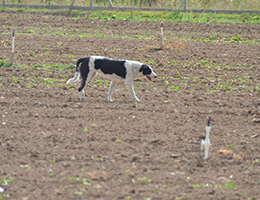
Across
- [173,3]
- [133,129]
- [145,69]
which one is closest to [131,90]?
[145,69]

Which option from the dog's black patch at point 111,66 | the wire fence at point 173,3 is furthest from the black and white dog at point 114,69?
the wire fence at point 173,3

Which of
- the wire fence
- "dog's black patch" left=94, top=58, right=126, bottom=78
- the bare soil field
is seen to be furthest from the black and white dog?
the wire fence

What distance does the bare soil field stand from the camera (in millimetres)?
4574

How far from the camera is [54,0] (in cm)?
2508

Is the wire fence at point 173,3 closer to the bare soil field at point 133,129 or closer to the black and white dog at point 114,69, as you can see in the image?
the bare soil field at point 133,129

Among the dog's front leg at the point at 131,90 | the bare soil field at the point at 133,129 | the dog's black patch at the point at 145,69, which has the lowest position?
the bare soil field at the point at 133,129

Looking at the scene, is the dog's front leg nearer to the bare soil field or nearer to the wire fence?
the bare soil field

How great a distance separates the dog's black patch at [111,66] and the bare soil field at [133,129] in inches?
28.0

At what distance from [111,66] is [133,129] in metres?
→ 1.98

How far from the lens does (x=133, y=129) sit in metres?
6.42

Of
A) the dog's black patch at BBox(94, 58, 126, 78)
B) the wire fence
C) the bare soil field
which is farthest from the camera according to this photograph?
the wire fence

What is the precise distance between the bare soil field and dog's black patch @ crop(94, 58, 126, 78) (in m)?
0.71

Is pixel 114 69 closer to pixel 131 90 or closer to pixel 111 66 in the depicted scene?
pixel 111 66

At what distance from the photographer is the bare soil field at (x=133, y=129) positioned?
457 centimetres
